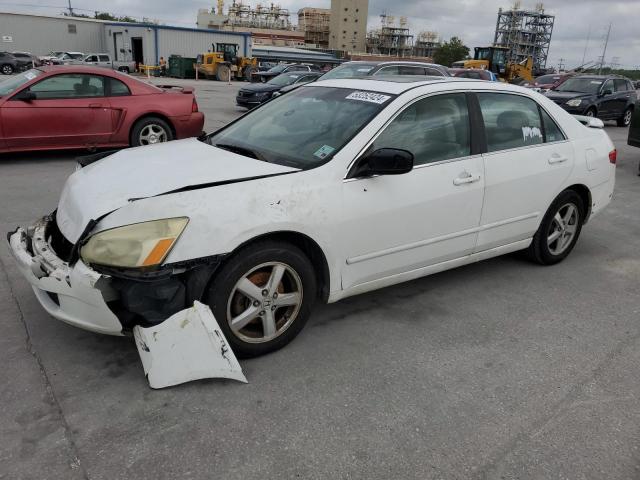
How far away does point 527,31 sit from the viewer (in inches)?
5022

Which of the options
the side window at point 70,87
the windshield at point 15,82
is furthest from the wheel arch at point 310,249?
the windshield at point 15,82

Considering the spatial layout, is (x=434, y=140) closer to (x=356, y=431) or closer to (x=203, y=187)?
(x=203, y=187)

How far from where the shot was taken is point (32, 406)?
257cm

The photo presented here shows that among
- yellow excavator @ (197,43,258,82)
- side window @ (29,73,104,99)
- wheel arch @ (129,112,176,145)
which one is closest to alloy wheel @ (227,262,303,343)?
wheel arch @ (129,112,176,145)

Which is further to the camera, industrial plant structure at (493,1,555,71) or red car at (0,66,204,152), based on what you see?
industrial plant structure at (493,1,555,71)

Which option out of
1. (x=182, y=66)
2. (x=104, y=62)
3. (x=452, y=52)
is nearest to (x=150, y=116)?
(x=104, y=62)

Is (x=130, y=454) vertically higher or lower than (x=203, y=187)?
lower

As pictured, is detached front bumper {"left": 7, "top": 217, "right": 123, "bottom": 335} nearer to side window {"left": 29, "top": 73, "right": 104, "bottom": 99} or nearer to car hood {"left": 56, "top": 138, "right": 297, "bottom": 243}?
car hood {"left": 56, "top": 138, "right": 297, "bottom": 243}

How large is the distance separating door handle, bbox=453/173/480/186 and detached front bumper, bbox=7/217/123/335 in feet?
7.52

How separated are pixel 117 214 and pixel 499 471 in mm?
2179

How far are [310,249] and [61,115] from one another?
617 centimetres

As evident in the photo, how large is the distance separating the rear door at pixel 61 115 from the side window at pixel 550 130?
6.26 meters

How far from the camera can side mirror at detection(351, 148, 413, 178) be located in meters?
3.12

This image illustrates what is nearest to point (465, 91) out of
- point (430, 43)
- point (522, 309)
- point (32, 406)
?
point (522, 309)
